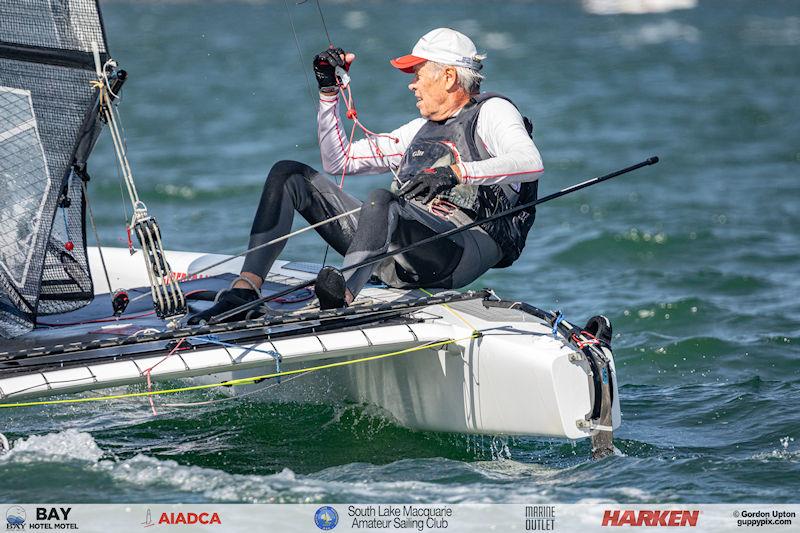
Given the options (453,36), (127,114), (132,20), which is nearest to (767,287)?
(453,36)

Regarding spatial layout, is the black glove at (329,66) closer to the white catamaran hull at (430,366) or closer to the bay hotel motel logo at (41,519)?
the white catamaran hull at (430,366)

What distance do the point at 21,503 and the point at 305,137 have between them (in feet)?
30.7

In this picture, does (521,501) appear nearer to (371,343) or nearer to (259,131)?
(371,343)

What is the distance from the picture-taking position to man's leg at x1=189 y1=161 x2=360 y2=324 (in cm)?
420

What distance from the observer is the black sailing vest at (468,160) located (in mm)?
4172

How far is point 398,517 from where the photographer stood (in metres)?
3.36

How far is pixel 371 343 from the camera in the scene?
3.69m

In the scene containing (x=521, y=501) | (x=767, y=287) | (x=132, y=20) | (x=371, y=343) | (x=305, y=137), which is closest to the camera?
(x=521, y=501)

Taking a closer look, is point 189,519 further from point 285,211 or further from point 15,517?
point 285,211

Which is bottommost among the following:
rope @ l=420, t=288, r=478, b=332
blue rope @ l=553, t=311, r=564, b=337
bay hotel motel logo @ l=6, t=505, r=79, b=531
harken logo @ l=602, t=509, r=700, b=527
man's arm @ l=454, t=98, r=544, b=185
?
harken logo @ l=602, t=509, r=700, b=527

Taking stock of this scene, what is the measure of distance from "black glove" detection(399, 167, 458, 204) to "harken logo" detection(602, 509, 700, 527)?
3.51 feet

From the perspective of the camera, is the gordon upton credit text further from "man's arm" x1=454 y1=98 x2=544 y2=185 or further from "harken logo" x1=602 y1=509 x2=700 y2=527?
"man's arm" x1=454 y1=98 x2=544 y2=185

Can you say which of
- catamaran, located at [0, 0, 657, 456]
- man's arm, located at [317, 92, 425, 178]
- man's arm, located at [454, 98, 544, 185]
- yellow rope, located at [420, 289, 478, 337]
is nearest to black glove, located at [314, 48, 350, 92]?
man's arm, located at [317, 92, 425, 178]

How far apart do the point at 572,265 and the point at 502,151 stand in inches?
140
